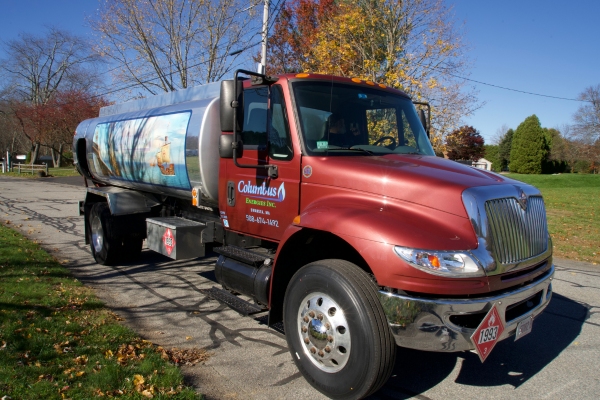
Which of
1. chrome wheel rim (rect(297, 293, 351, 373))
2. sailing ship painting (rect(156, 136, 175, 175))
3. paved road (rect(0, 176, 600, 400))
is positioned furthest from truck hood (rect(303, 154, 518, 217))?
sailing ship painting (rect(156, 136, 175, 175))

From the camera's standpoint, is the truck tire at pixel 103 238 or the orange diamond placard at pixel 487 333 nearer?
the orange diamond placard at pixel 487 333

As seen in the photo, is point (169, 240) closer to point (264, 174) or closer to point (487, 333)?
point (264, 174)

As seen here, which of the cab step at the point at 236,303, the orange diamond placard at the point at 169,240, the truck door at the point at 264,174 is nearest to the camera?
the truck door at the point at 264,174

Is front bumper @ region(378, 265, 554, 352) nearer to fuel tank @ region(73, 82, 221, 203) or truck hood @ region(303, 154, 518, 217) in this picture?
truck hood @ region(303, 154, 518, 217)

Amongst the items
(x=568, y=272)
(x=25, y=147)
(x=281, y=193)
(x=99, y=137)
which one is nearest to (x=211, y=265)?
(x=99, y=137)

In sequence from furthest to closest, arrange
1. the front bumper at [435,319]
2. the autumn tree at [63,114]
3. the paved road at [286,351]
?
the autumn tree at [63,114], the paved road at [286,351], the front bumper at [435,319]

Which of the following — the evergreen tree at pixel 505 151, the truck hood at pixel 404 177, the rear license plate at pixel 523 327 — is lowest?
the rear license plate at pixel 523 327

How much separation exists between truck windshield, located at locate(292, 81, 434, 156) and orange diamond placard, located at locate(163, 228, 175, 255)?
8.24 ft

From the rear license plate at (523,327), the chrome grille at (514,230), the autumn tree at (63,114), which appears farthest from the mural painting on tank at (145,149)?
the autumn tree at (63,114)

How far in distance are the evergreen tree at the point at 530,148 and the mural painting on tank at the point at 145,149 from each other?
151 ft

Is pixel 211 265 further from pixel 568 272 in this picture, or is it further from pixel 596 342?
pixel 568 272

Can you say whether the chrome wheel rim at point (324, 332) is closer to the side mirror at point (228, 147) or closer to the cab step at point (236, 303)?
the cab step at point (236, 303)

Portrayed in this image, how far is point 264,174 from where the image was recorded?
457 cm

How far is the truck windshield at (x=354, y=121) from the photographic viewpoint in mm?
4230
